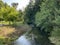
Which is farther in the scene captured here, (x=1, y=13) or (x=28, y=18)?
(x=28, y=18)

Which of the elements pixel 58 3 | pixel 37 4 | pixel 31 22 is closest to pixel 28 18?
pixel 31 22

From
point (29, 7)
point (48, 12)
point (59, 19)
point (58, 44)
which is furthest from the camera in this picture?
point (29, 7)

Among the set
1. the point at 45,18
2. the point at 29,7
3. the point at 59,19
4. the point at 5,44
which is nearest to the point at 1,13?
the point at 29,7

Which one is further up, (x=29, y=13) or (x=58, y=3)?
(x=58, y=3)

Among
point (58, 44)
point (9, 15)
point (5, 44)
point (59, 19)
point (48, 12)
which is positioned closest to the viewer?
point (58, 44)

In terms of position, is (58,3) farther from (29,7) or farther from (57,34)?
(29,7)

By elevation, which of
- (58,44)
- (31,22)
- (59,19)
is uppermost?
(59,19)

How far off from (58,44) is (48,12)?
19.7m

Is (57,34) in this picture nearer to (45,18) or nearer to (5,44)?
(5,44)

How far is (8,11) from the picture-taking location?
62062 mm

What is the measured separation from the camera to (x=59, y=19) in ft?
75.5

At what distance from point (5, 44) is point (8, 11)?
1254 inches

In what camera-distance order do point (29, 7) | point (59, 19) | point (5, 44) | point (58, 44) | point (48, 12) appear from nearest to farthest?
point (58, 44) < point (59, 19) < point (5, 44) < point (48, 12) < point (29, 7)

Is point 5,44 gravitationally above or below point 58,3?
below
